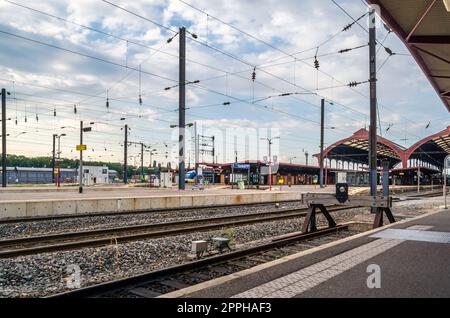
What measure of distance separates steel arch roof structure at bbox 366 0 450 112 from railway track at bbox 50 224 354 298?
251 inches

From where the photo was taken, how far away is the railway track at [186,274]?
543 centimetres

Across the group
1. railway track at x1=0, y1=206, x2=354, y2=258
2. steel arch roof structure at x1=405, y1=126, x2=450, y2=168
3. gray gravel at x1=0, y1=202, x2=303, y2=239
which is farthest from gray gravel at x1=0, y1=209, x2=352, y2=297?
steel arch roof structure at x1=405, y1=126, x2=450, y2=168

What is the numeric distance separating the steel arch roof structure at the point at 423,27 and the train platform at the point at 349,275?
5.35m

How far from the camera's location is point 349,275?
5652 mm

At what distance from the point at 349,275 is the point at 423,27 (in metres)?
8.41

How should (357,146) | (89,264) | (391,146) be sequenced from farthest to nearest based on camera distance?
(357,146)
(391,146)
(89,264)

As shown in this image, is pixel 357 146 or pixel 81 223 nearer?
pixel 81 223

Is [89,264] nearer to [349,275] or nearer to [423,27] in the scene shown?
[349,275]

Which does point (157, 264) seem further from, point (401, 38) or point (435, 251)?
point (401, 38)

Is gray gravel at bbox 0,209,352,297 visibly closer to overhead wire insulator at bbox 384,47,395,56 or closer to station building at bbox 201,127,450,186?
overhead wire insulator at bbox 384,47,395,56

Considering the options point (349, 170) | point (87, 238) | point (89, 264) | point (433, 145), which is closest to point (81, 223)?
point (87, 238)

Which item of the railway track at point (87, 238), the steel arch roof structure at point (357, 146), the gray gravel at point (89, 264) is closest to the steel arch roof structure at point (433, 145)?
the steel arch roof structure at point (357, 146)
